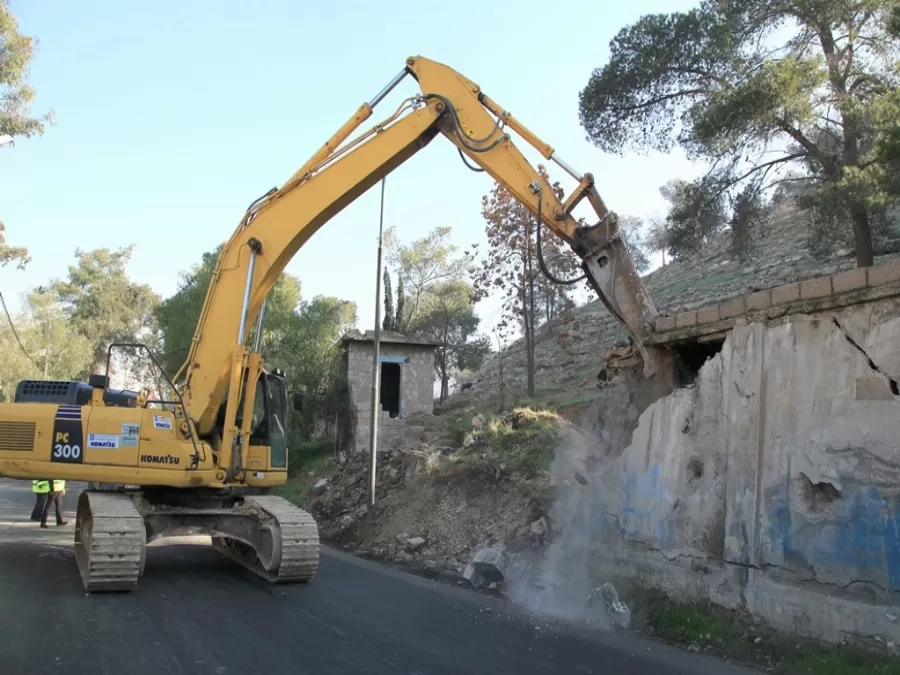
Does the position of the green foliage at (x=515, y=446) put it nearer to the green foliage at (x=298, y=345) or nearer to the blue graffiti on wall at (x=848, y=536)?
the blue graffiti on wall at (x=848, y=536)

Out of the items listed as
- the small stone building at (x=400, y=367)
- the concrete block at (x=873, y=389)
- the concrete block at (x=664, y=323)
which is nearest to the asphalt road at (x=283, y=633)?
the concrete block at (x=873, y=389)

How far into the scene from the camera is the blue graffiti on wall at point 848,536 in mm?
5809

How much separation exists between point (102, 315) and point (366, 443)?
3794 cm

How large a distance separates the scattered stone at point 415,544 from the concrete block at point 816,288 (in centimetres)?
792

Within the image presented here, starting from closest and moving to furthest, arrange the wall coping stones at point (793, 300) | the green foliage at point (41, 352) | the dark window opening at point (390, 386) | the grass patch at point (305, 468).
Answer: the wall coping stones at point (793, 300) < the grass patch at point (305, 468) < the dark window opening at point (390, 386) < the green foliage at point (41, 352)

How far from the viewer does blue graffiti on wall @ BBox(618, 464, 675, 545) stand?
26.6 ft

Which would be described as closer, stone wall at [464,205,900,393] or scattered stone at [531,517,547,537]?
scattered stone at [531,517,547,537]

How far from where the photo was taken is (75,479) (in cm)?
905

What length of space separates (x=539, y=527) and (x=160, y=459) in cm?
553

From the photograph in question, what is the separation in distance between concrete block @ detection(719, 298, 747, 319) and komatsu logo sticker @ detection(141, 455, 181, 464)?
22.4 ft

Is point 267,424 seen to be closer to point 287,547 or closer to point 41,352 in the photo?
point 287,547

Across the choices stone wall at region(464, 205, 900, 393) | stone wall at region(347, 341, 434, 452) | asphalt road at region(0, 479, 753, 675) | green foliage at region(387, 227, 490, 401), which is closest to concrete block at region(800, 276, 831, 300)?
asphalt road at region(0, 479, 753, 675)

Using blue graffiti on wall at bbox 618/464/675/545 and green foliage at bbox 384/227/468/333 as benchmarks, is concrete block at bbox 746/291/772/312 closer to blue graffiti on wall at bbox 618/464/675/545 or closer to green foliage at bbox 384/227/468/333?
blue graffiti on wall at bbox 618/464/675/545

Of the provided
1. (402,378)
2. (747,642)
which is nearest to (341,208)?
(747,642)
